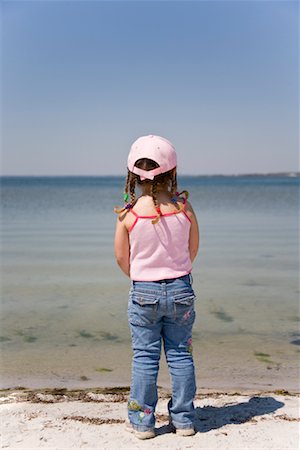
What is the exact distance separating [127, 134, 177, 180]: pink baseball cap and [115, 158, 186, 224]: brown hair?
0.10 ft

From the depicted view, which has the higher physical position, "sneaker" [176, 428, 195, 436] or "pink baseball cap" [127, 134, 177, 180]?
"pink baseball cap" [127, 134, 177, 180]

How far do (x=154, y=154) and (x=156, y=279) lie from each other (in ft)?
2.27

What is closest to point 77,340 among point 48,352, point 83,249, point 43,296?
point 48,352

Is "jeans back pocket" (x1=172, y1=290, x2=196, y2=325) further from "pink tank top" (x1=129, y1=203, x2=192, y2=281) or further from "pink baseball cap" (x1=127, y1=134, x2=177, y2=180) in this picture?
"pink baseball cap" (x1=127, y1=134, x2=177, y2=180)

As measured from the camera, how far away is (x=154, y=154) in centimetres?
318

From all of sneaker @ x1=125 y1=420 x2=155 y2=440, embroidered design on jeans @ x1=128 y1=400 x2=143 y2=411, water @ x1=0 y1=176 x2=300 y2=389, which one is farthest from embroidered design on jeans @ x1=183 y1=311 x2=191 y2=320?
water @ x1=0 y1=176 x2=300 y2=389

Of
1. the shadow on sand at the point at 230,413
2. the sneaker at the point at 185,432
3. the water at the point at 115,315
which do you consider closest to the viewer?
the sneaker at the point at 185,432

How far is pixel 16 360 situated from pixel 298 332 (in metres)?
2.61

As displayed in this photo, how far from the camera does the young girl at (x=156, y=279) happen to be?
3.20 m

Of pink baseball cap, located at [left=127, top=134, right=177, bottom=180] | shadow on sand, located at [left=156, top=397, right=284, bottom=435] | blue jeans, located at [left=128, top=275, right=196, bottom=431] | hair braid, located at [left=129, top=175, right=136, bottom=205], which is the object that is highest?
pink baseball cap, located at [left=127, top=134, right=177, bottom=180]

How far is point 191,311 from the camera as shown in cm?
326

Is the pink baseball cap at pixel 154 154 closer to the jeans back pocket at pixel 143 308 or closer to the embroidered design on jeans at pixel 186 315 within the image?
the jeans back pocket at pixel 143 308

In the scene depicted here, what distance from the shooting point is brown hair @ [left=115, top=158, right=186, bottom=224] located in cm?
322

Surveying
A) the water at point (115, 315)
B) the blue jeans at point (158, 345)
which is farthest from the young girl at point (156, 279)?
the water at point (115, 315)
